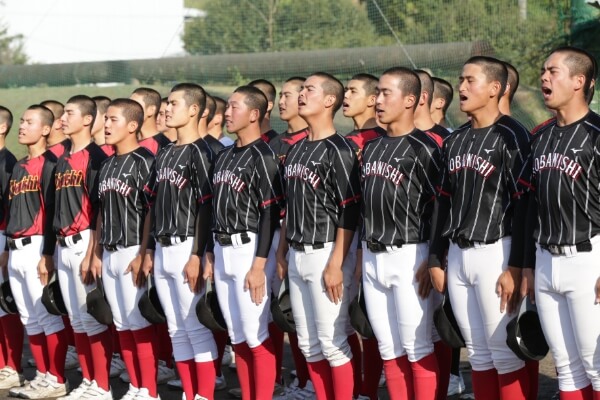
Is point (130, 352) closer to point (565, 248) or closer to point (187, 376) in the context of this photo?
point (187, 376)

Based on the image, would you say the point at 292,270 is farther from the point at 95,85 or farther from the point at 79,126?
the point at 95,85

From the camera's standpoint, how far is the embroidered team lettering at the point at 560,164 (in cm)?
545

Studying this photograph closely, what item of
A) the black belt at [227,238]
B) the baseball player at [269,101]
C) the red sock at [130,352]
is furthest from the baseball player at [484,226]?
the baseball player at [269,101]

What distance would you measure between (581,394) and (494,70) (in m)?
1.87

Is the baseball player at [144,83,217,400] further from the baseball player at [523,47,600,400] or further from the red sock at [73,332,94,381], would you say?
the baseball player at [523,47,600,400]

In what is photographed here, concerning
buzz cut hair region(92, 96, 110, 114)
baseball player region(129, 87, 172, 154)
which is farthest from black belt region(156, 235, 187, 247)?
buzz cut hair region(92, 96, 110, 114)

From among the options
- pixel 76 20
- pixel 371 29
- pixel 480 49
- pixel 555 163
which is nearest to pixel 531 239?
pixel 555 163

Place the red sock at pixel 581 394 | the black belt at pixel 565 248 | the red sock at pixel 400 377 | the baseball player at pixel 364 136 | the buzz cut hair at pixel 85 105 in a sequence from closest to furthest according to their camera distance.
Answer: the black belt at pixel 565 248
the red sock at pixel 581 394
the red sock at pixel 400 377
the baseball player at pixel 364 136
the buzz cut hair at pixel 85 105

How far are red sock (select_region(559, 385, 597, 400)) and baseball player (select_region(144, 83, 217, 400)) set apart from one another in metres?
2.75

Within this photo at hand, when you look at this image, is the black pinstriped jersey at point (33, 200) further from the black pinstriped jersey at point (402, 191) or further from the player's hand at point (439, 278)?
the player's hand at point (439, 278)

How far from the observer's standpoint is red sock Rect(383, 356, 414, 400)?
6.45 meters

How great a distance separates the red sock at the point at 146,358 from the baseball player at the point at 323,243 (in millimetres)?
1482

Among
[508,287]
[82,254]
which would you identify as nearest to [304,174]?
[508,287]

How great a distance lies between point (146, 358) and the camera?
7820 millimetres
